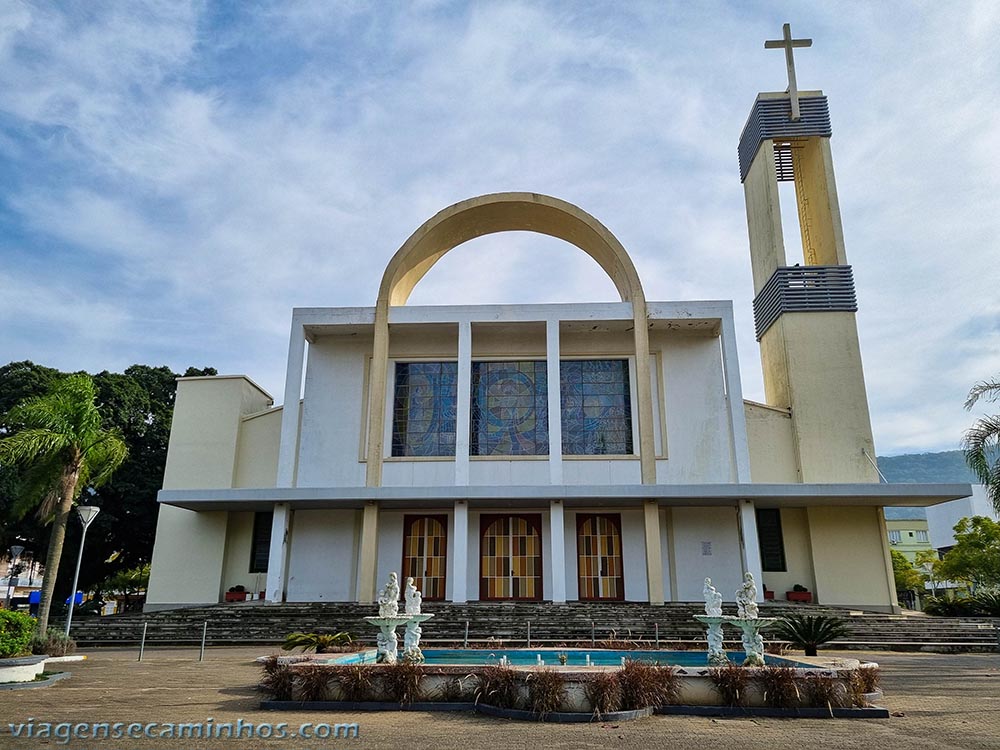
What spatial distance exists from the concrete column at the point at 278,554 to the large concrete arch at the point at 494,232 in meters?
2.36

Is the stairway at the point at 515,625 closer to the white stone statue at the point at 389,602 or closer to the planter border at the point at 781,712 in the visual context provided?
the white stone statue at the point at 389,602

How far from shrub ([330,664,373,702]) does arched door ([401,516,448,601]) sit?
10989 mm

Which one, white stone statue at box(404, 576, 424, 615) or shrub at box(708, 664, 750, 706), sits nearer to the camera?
shrub at box(708, 664, 750, 706)

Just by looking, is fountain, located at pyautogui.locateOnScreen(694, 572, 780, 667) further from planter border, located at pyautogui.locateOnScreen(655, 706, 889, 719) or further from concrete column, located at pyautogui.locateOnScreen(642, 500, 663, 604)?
concrete column, located at pyautogui.locateOnScreen(642, 500, 663, 604)

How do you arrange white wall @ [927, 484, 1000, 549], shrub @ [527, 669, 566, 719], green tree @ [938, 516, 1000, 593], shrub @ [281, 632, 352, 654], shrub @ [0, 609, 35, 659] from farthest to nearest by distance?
white wall @ [927, 484, 1000, 549], green tree @ [938, 516, 1000, 593], shrub @ [281, 632, 352, 654], shrub @ [0, 609, 35, 659], shrub @ [527, 669, 566, 719]

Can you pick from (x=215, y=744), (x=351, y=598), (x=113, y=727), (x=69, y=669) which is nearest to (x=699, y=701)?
(x=215, y=744)

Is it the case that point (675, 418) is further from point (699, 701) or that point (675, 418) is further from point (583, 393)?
point (699, 701)

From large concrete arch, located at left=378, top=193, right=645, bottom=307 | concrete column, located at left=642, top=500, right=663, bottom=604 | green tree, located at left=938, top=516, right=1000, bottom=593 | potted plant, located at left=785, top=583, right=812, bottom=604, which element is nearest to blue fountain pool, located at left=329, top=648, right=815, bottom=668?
concrete column, located at left=642, top=500, right=663, bottom=604

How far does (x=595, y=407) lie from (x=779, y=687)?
40.6ft

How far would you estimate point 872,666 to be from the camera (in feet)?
26.2

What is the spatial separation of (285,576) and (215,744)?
1340 centimetres

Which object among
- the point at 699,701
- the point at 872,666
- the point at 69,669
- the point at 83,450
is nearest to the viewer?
the point at 699,701

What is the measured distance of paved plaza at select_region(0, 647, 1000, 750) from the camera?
5.98 meters

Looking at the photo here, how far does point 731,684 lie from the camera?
24.2ft
